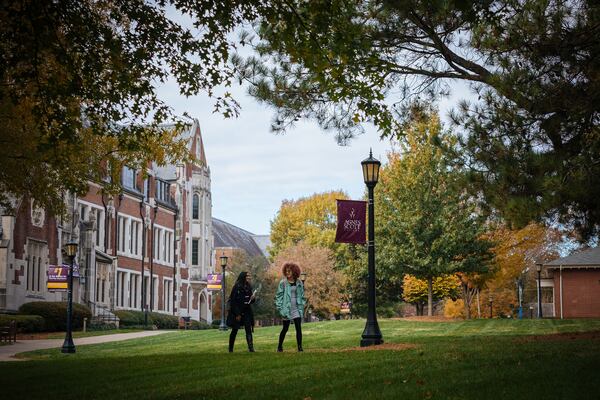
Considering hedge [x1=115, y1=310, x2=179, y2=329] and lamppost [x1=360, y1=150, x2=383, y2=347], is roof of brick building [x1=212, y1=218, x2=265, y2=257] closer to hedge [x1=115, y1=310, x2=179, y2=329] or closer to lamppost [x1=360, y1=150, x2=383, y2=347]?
hedge [x1=115, y1=310, x2=179, y2=329]

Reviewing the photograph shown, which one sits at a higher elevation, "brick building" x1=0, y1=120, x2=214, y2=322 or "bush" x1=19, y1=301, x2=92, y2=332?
"brick building" x1=0, y1=120, x2=214, y2=322

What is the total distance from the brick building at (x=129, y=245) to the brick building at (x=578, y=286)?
20.9 meters

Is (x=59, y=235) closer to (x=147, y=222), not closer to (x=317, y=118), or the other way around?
(x=147, y=222)

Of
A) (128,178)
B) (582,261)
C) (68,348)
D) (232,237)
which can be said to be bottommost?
(68,348)

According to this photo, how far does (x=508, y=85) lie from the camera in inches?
599

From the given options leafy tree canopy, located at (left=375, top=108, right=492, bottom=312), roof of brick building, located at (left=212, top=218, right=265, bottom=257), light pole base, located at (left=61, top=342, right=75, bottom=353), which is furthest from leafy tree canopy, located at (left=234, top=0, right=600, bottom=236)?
roof of brick building, located at (left=212, top=218, right=265, bottom=257)

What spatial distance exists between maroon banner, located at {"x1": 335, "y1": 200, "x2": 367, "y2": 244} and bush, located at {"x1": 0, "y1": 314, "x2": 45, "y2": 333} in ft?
66.6

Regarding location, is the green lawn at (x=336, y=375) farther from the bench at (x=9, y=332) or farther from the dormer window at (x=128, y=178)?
the dormer window at (x=128, y=178)

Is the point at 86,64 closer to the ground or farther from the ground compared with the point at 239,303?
farther from the ground

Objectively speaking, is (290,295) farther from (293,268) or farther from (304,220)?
(304,220)

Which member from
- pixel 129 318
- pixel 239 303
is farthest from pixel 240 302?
pixel 129 318

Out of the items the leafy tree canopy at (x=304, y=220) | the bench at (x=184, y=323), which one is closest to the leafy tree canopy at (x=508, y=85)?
the bench at (x=184, y=323)

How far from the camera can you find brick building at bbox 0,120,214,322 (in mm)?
38094

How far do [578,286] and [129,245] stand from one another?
2726 centimetres
